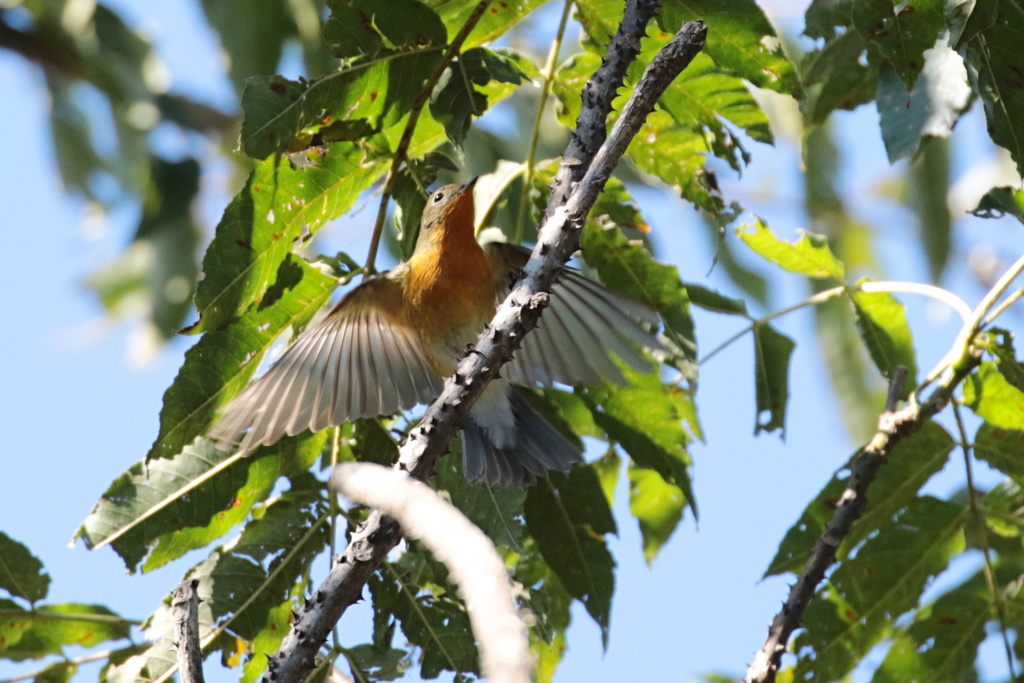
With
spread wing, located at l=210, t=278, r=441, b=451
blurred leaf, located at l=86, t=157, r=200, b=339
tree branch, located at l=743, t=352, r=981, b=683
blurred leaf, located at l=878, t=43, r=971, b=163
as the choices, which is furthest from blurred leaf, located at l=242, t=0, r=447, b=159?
blurred leaf, located at l=86, t=157, r=200, b=339

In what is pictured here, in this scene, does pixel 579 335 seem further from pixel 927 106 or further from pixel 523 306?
pixel 523 306

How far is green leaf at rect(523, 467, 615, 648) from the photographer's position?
3.30 meters

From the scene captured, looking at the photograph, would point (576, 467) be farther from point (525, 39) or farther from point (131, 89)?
point (131, 89)

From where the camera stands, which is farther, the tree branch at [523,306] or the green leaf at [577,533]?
the green leaf at [577,533]

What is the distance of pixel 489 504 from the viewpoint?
297cm

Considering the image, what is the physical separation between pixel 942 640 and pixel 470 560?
2.65 meters

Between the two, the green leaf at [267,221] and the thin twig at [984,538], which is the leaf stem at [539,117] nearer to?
the green leaf at [267,221]

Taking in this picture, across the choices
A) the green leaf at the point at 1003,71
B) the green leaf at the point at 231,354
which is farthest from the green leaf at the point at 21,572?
the green leaf at the point at 1003,71

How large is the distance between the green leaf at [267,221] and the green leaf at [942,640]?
2286 mm

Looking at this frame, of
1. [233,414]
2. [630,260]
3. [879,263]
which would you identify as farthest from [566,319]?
[879,263]

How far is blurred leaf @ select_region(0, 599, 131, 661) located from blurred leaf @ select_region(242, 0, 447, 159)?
158cm

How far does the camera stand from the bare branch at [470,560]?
1.11 metres

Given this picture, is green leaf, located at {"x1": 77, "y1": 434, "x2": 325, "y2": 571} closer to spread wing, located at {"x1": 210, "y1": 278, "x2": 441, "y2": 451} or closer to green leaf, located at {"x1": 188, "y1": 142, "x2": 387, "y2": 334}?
spread wing, located at {"x1": 210, "y1": 278, "x2": 441, "y2": 451}

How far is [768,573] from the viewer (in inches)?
130
